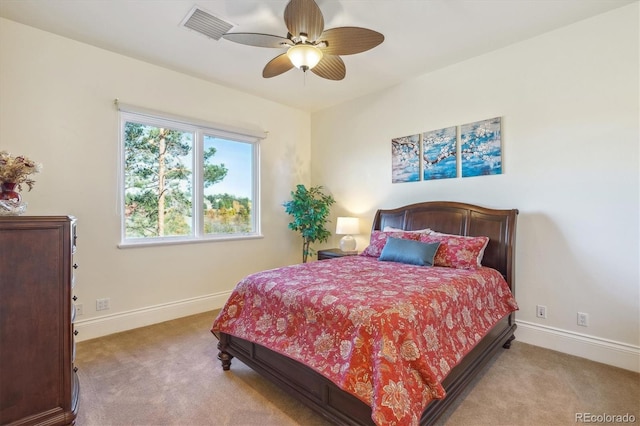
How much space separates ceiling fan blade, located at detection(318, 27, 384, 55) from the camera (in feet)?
6.97

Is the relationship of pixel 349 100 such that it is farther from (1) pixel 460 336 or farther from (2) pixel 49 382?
(2) pixel 49 382

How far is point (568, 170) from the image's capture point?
2.69m

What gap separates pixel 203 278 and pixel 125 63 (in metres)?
2.54

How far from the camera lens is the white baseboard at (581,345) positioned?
7.82 feet

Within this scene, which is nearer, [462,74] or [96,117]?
[96,117]

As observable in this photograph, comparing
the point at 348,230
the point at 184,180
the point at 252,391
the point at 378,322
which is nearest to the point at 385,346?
the point at 378,322

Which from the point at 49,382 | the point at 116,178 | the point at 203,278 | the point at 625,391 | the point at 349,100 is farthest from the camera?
the point at 349,100

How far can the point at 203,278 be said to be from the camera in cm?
Answer: 383

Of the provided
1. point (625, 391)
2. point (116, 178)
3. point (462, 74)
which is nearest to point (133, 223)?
point (116, 178)

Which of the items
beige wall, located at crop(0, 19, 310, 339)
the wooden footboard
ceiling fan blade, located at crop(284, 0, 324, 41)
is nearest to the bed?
the wooden footboard

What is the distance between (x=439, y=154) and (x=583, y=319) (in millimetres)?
2014

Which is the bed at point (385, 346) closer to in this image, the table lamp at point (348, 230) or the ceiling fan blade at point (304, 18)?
the table lamp at point (348, 230)

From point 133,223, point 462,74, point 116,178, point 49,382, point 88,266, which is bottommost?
point 49,382

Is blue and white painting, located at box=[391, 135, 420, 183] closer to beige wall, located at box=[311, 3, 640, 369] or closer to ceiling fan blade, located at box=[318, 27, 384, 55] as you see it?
beige wall, located at box=[311, 3, 640, 369]
